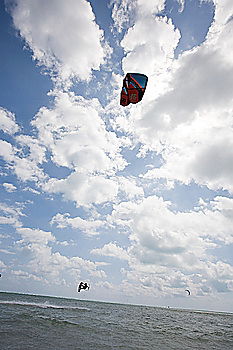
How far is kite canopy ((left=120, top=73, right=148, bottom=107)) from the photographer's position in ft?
49.2

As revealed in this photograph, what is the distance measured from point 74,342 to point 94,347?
4.99ft

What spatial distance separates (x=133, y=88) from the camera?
1508 cm

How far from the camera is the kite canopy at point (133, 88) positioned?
15.0m

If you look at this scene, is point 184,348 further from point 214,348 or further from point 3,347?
point 3,347

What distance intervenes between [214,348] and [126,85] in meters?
17.7

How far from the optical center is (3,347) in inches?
457

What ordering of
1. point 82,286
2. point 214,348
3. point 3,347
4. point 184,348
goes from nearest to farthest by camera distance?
1. point 3,347
2. point 184,348
3. point 214,348
4. point 82,286

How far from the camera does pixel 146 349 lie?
47.6 feet

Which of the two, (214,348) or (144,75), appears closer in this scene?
(144,75)

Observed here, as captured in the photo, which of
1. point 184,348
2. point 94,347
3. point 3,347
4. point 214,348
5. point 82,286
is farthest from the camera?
point 82,286

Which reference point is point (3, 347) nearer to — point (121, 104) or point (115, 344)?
point (115, 344)

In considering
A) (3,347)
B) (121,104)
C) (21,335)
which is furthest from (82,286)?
(121,104)

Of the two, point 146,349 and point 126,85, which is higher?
point 126,85

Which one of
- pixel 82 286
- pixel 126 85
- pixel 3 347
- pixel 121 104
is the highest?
pixel 126 85
